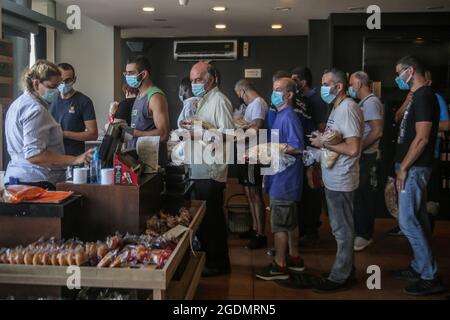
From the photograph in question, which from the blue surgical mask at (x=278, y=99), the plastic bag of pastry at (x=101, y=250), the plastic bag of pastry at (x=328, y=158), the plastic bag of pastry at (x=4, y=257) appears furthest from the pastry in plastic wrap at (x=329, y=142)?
the plastic bag of pastry at (x=4, y=257)

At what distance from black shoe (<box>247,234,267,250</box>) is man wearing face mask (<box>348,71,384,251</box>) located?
0.82 metres

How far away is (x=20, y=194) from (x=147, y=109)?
1.31 metres

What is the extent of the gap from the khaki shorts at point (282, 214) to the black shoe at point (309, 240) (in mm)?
1199

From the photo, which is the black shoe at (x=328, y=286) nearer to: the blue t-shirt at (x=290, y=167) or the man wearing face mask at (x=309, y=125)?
the blue t-shirt at (x=290, y=167)

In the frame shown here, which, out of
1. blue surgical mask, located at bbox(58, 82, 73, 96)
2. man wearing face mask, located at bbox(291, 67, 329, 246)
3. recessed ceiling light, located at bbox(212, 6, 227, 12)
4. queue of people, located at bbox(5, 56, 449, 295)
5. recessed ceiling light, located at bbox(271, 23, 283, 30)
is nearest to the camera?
queue of people, located at bbox(5, 56, 449, 295)

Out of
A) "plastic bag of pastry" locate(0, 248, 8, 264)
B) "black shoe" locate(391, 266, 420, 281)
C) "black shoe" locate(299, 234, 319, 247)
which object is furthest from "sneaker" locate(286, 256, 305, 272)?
"plastic bag of pastry" locate(0, 248, 8, 264)

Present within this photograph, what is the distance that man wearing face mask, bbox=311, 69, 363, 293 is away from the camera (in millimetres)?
3125

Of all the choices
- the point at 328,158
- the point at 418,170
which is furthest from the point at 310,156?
the point at 418,170

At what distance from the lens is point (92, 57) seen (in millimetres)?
7035

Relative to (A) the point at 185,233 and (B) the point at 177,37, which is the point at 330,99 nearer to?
(A) the point at 185,233

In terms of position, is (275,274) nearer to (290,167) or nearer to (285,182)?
(285,182)

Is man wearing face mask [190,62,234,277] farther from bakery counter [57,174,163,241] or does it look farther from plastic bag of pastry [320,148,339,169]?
bakery counter [57,174,163,241]
